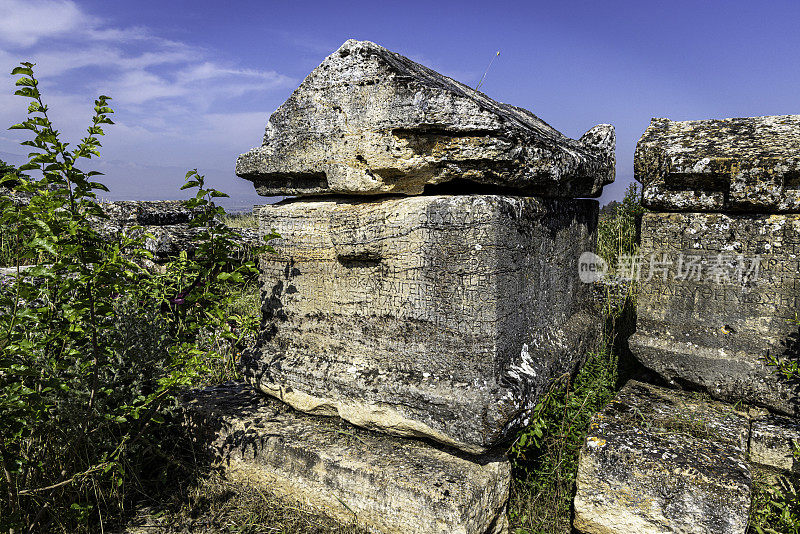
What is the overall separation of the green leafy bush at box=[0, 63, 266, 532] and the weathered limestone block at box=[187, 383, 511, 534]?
1.38 ft

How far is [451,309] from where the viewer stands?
2584 millimetres

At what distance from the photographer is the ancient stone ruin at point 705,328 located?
2.35 m

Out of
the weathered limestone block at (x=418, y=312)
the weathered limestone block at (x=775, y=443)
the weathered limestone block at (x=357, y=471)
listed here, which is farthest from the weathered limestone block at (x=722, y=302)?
the weathered limestone block at (x=357, y=471)

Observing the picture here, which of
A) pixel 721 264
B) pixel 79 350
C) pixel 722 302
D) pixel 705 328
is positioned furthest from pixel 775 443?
pixel 79 350

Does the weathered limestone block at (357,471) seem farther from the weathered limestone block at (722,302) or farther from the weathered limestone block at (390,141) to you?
the weathered limestone block at (390,141)

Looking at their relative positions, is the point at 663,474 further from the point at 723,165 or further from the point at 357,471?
the point at 723,165

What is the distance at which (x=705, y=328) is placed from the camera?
9.57 feet

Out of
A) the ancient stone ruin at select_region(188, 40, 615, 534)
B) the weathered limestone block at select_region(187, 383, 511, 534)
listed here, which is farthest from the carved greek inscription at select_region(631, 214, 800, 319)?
the weathered limestone block at select_region(187, 383, 511, 534)

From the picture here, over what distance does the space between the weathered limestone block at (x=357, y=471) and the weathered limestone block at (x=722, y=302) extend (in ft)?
4.03

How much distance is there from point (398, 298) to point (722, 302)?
1.80 metres

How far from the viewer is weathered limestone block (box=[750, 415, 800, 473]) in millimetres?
2580

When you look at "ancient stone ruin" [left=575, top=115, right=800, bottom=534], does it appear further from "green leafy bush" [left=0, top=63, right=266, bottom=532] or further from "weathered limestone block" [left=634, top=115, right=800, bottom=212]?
"green leafy bush" [left=0, top=63, right=266, bottom=532]

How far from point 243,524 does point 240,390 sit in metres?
0.96

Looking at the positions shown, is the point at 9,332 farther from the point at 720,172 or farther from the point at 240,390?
the point at 720,172
